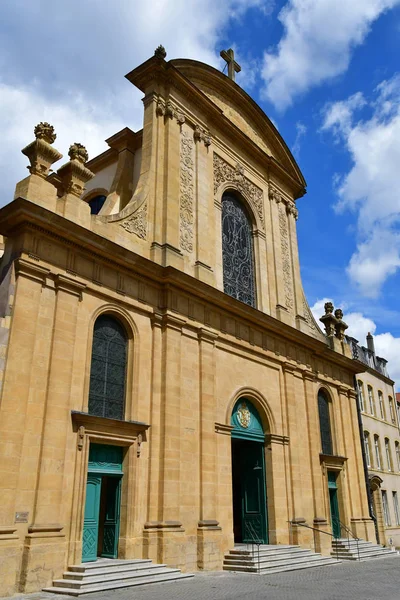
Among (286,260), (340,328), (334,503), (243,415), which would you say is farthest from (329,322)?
(243,415)

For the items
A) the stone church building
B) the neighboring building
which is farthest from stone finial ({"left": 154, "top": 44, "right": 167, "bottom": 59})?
the neighboring building

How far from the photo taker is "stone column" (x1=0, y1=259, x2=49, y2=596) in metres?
10.8

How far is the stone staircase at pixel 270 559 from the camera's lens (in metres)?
15.2

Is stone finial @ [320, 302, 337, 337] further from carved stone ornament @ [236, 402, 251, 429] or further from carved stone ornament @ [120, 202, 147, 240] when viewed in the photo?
carved stone ornament @ [120, 202, 147, 240]

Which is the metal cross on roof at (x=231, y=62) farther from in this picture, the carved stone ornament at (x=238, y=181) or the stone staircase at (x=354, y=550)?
the stone staircase at (x=354, y=550)

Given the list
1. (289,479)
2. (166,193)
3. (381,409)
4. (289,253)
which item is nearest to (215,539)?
(289,479)

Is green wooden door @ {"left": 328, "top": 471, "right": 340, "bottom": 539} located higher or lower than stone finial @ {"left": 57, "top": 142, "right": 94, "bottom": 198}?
lower

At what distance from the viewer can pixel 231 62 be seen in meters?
24.9

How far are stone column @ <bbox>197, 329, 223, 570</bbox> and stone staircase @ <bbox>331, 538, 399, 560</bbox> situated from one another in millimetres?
7085

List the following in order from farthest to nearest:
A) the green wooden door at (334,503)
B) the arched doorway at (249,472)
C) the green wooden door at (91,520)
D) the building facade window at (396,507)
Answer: the building facade window at (396,507) < the green wooden door at (334,503) < the arched doorway at (249,472) < the green wooden door at (91,520)

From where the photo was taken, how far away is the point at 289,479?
19.6 meters

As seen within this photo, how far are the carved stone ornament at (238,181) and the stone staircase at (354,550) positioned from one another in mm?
13006

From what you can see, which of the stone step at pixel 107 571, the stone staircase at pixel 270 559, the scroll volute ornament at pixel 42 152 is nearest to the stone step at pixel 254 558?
the stone staircase at pixel 270 559

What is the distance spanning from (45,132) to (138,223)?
3974 mm
